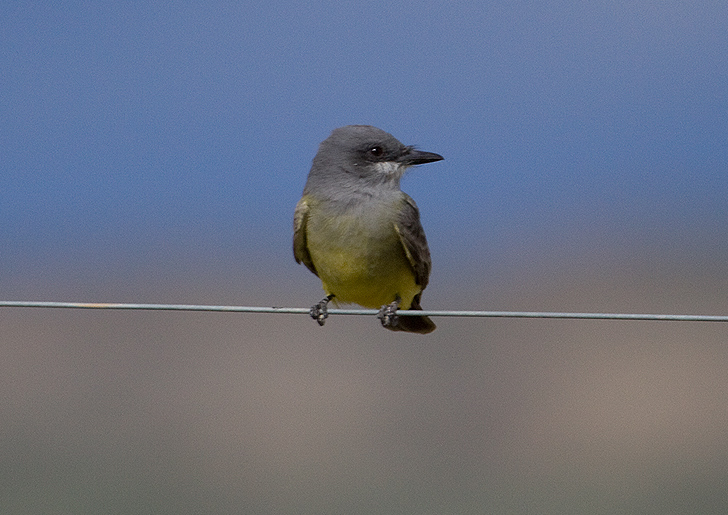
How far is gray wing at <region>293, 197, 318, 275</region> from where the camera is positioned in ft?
20.3

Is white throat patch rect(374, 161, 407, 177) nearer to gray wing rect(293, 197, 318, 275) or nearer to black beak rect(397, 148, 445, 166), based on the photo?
black beak rect(397, 148, 445, 166)

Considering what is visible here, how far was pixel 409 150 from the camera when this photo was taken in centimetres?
650

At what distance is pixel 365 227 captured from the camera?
590 cm

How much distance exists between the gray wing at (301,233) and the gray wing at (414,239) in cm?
68

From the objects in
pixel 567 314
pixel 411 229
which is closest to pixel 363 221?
pixel 411 229

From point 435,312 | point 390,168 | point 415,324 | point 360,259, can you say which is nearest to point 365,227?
point 360,259

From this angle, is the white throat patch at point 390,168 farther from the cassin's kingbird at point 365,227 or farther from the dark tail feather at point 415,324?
the dark tail feather at point 415,324

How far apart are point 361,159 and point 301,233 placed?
694mm

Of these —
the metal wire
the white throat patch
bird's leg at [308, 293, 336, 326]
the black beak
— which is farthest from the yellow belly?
the metal wire

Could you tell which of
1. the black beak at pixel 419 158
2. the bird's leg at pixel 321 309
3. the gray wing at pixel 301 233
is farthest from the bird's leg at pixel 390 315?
the black beak at pixel 419 158

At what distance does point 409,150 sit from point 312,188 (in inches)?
30.5

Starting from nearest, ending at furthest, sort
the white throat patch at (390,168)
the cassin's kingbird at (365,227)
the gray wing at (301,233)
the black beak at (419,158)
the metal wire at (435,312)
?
the metal wire at (435,312), the cassin's kingbird at (365,227), the gray wing at (301,233), the white throat patch at (390,168), the black beak at (419,158)

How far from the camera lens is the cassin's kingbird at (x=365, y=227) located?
5.91 meters

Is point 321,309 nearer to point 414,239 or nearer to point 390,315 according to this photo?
point 390,315
